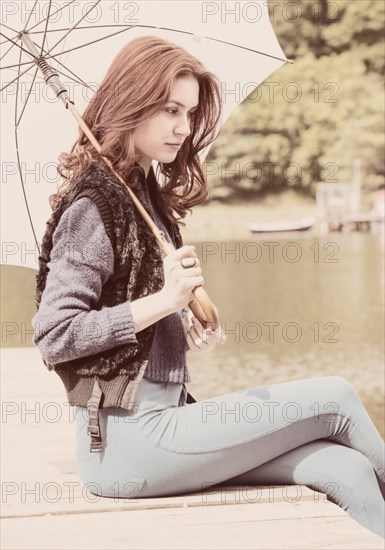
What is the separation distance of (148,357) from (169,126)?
459 millimetres

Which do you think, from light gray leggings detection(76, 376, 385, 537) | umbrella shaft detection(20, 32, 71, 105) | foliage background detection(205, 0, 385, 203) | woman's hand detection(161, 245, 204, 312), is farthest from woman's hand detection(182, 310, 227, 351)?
foliage background detection(205, 0, 385, 203)

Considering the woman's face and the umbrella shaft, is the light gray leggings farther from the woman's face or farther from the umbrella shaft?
the umbrella shaft

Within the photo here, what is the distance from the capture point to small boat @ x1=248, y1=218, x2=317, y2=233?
2370 centimetres

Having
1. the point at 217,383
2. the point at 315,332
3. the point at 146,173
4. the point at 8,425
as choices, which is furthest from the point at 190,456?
the point at 315,332

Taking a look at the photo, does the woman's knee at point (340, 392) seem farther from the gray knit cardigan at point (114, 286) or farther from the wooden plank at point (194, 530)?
the gray knit cardigan at point (114, 286)

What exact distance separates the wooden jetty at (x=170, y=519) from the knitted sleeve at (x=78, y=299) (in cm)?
32

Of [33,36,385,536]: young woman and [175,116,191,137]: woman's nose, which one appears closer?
[33,36,385,536]: young woman

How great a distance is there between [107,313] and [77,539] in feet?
1.32

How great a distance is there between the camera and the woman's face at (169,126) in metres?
1.99

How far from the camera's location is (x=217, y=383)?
269 inches

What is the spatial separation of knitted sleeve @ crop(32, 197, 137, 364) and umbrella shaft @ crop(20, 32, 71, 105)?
47 centimetres

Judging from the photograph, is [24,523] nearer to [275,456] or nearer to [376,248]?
[275,456]

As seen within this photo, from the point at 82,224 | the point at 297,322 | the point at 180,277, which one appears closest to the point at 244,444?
the point at 180,277

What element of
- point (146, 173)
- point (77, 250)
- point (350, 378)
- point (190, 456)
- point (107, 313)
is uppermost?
point (146, 173)
